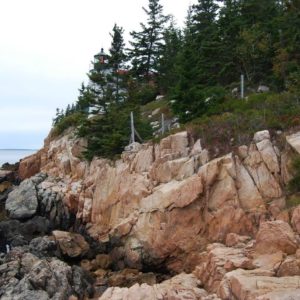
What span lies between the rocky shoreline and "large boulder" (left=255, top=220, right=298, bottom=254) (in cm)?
3

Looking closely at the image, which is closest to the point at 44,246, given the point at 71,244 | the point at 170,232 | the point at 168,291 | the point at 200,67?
the point at 71,244

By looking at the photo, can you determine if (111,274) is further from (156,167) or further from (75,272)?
(156,167)

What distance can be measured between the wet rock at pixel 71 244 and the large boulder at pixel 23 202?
4.09 metres

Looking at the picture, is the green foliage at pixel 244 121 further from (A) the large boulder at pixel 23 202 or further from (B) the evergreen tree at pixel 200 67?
(A) the large boulder at pixel 23 202

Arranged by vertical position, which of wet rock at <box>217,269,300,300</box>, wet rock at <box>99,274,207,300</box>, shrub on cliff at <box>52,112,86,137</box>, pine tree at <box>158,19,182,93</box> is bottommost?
wet rock at <box>99,274,207,300</box>

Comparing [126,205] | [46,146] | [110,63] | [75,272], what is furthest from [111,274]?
[46,146]

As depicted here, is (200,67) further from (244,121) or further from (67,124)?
(67,124)

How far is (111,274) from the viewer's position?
1712 cm

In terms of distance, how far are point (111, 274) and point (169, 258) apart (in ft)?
8.39

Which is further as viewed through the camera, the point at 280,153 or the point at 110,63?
the point at 110,63

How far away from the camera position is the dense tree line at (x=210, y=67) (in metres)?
22.3

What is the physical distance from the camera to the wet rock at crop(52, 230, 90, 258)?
19141 millimetres

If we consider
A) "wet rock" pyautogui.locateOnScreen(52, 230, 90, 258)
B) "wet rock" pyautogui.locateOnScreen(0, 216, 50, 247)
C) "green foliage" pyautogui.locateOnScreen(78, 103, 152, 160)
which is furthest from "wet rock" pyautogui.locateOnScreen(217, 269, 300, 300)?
"wet rock" pyautogui.locateOnScreen(0, 216, 50, 247)

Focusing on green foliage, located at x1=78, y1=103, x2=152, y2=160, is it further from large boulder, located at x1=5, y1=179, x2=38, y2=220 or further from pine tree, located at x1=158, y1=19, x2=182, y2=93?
pine tree, located at x1=158, y1=19, x2=182, y2=93
